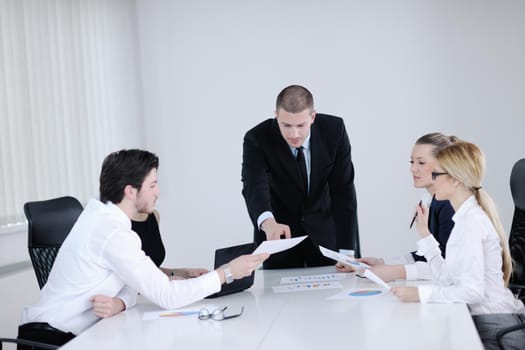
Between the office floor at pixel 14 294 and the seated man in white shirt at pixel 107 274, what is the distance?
1652 millimetres

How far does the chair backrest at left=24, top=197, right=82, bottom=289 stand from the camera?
3.31 meters

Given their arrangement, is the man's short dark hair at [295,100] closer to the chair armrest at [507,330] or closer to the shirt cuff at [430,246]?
the shirt cuff at [430,246]

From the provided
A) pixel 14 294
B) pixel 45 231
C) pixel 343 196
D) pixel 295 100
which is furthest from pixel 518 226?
pixel 14 294

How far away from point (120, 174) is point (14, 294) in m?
2.04

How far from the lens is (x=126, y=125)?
246 inches

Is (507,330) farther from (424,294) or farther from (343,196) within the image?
(343,196)

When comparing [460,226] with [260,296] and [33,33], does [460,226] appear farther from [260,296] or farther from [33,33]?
[33,33]

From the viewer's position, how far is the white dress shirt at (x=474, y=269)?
2.59 metres

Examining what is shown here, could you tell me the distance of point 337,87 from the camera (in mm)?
6078

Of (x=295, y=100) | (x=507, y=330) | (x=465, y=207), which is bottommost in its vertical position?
(x=507, y=330)

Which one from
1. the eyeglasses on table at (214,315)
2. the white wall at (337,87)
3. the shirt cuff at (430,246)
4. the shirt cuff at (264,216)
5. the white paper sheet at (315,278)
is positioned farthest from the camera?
the white wall at (337,87)

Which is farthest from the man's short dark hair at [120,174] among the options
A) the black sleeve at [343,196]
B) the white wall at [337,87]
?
the white wall at [337,87]

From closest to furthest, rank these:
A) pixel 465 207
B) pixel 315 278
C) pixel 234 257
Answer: pixel 465 207, pixel 234 257, pixel 315 278

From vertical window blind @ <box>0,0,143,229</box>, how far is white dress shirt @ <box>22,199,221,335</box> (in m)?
1.92
